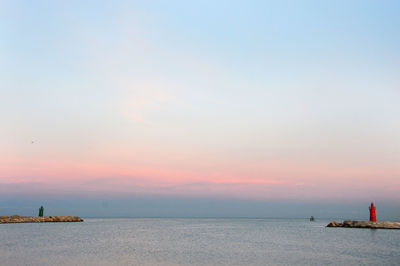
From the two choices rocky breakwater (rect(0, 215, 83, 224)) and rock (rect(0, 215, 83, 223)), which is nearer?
rocky breakwater (rect(0, 215, 83, 224))

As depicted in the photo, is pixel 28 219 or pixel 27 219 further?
pixel 28 219

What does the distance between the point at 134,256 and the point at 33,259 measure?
926 cm

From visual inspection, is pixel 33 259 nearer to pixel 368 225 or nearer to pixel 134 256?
pixel 134 256

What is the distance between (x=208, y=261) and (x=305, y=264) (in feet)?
29.2

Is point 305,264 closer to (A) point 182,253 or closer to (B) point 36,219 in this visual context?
(A) point 182,253

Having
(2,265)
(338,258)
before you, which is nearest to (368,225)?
(338,258)

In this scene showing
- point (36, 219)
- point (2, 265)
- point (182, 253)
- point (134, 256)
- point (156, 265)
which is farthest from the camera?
point (36, 219)

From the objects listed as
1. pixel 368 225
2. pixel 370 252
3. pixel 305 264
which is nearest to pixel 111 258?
pixel 305 264

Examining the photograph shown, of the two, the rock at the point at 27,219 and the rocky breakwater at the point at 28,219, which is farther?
the rock at the point at 27,219

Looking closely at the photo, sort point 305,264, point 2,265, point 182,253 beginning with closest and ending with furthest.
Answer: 1. point 2,265
2. point 305,264
3. point 182,253

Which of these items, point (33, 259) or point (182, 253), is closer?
point (33, 259)

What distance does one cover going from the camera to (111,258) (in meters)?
33.3

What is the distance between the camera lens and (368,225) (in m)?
84.1

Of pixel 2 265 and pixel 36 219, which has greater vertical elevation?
pixel 2 265
